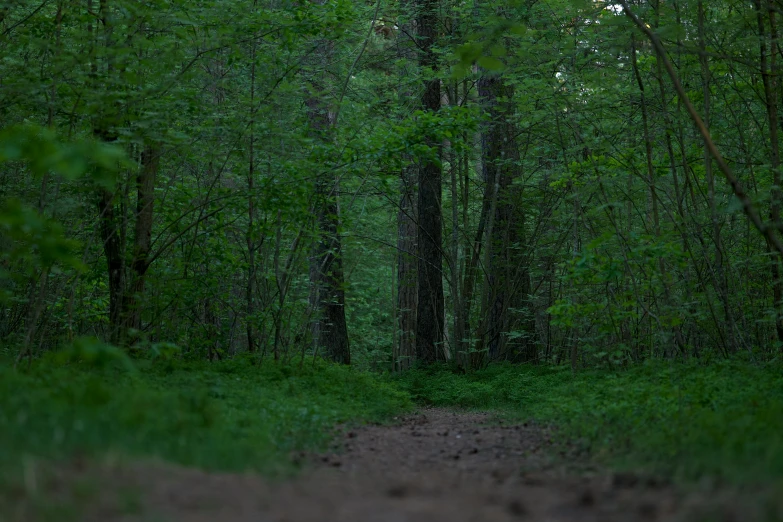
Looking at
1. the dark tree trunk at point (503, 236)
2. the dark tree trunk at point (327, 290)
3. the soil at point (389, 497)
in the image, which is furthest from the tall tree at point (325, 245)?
the soil at point (389, 497)

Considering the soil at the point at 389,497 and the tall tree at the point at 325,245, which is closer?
the soil at the point at 389,497

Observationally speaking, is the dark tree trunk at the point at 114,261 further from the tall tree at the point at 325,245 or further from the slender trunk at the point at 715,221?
the slender trunk at the point at 715,221

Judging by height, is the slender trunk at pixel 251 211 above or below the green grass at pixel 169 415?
above

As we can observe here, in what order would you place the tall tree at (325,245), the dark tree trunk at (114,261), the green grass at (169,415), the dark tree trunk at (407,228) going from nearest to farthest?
the green grass at (169,415) → the dark tree trunk at (114,261) → the tall tree at (325,245) → the dark tree trunk at (407,228)

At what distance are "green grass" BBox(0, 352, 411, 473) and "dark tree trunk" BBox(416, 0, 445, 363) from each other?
693cm

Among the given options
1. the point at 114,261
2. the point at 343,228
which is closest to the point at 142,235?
the point at 114,261

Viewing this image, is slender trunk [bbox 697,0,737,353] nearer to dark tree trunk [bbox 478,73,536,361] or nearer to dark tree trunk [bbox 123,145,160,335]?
dark tree trunk [bbox 478,73,536,361]

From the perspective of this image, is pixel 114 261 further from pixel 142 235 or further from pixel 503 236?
pixel 503 236

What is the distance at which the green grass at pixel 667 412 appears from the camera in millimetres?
4484

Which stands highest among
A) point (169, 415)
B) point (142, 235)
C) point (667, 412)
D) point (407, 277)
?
point (142, 235)

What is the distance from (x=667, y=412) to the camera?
6895 mm

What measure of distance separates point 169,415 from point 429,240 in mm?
11567

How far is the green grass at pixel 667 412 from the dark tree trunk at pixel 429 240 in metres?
3.51

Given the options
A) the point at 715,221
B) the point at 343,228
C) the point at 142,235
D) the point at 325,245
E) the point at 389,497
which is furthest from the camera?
the point at 325,245
